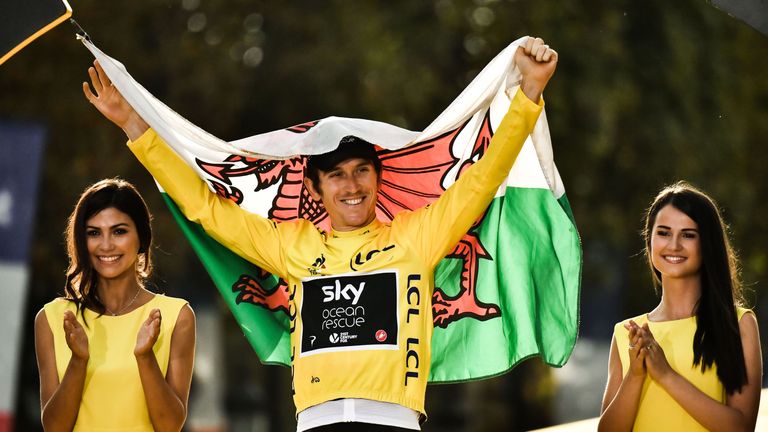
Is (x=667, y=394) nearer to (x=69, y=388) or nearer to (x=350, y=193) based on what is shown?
(x=350, y=193)

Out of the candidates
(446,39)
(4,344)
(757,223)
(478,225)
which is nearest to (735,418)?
(478,225)

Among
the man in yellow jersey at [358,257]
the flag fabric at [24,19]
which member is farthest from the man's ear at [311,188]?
the flag fabric at [24,19]

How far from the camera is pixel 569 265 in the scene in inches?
207

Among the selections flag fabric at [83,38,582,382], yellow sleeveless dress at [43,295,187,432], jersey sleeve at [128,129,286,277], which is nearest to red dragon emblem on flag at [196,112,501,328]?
flag fabric at [83,38,582,382]

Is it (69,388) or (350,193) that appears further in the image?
(350,193)

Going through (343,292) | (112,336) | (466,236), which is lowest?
(112,336)

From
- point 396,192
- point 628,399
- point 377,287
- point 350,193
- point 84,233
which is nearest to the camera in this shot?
point 628,399

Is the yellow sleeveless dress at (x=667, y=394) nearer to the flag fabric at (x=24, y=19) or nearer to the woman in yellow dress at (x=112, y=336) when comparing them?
the woman in yellow dress at (x=112, y=336)

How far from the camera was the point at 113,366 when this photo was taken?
16.4 feet

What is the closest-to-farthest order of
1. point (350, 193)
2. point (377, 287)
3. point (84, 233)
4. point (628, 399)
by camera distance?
point (628, 399)
point (377, 287)
point (350, 193)
point (84, 233)

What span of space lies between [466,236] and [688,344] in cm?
96

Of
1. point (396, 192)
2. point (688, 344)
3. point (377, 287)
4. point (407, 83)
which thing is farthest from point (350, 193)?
point (407, 83)

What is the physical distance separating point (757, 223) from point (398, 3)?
3934 millimetres

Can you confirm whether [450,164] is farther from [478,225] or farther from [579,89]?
[579,89]
